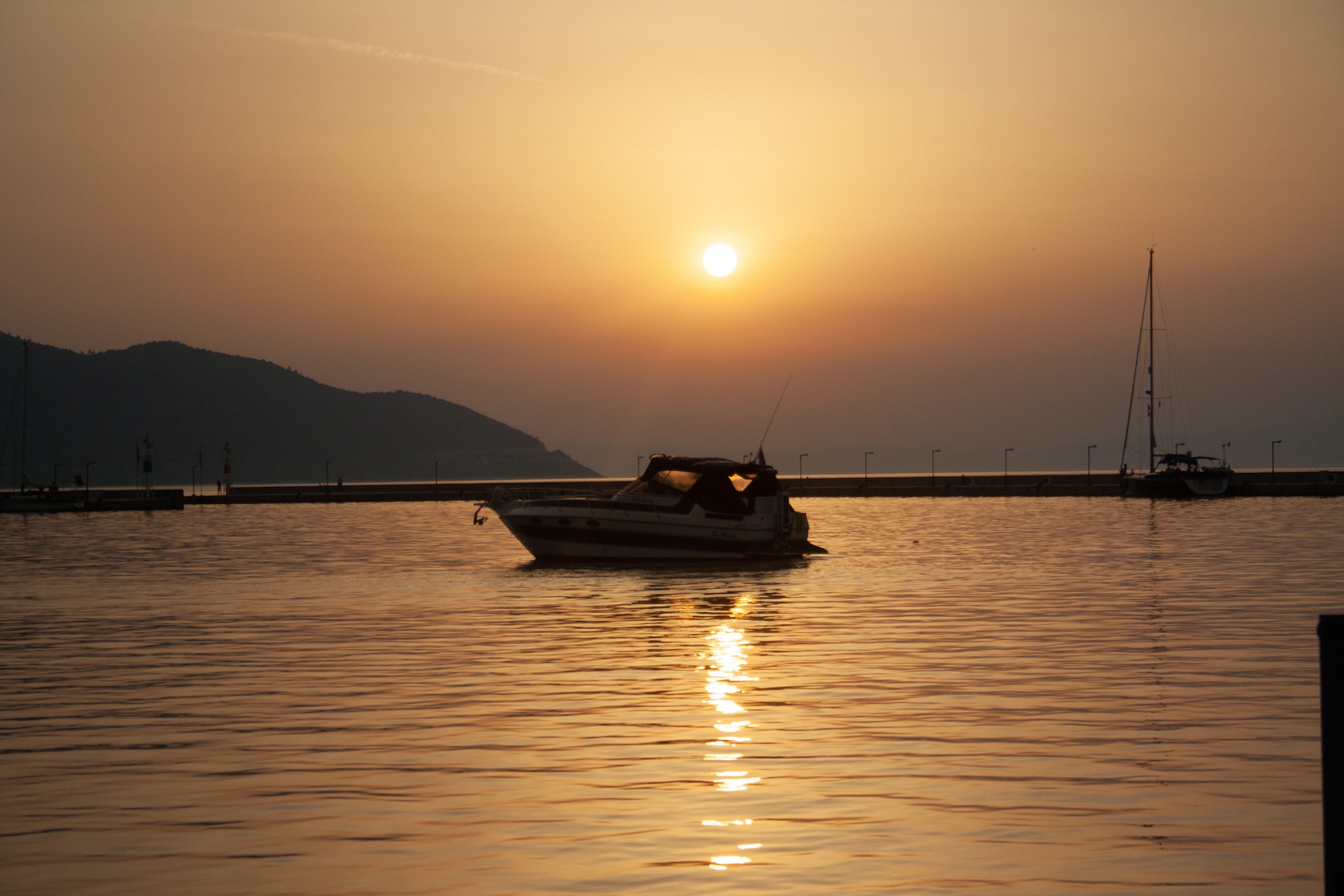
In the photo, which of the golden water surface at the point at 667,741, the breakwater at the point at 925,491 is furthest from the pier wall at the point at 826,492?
the golden water surface at the point at 667,741

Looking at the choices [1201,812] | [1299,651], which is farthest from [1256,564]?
[1201,812]

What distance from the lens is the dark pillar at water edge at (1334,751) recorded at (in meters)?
6.33

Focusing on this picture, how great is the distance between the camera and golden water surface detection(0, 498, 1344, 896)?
1034 centimetres

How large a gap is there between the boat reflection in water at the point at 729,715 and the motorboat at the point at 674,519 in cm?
1768

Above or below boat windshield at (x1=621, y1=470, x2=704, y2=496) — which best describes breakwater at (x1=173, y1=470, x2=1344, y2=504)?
below

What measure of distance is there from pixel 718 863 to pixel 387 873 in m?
2.44

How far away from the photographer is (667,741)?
15.4 m

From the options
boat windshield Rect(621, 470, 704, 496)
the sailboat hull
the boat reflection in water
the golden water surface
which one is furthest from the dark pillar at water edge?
the sailboat hull

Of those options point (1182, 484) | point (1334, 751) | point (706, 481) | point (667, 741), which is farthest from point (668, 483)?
point (1182, 484)

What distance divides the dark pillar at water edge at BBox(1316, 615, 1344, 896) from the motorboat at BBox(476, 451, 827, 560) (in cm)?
4123

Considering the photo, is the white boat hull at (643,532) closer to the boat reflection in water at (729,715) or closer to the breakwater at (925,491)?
the boat reflection in water at (729,715)

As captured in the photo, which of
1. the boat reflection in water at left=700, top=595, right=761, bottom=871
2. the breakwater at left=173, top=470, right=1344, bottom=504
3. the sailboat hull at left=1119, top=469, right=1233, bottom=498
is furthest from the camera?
the breakwater at left=173, top=470, right=1344, bottom=504

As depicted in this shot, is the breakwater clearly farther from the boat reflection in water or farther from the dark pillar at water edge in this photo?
the dark pillar at water edge

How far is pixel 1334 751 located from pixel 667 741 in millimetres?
9722
